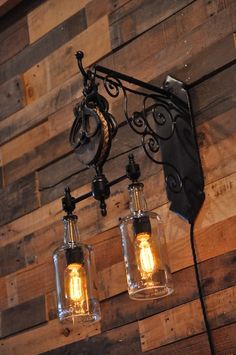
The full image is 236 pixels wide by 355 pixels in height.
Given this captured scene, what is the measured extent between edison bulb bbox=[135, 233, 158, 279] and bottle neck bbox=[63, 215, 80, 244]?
22cm

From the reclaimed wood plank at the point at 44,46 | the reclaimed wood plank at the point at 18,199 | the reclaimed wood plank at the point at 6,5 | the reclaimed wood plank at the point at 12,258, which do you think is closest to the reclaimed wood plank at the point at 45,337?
the reclaimed wood plank at the point at 12,258

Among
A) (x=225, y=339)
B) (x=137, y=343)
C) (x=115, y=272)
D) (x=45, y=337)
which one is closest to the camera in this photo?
(x=225, y=339)

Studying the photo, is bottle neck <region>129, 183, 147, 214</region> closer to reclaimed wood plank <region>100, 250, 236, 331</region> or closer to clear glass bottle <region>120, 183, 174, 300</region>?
clear glass bottle <region>120, 183, 174, 300</region>

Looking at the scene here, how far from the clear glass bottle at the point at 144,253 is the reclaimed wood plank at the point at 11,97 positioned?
1.06 metres

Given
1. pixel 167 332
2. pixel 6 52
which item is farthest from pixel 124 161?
pixel 6 52

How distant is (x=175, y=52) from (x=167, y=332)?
914 millimetres

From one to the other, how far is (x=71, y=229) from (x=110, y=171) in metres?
0.41

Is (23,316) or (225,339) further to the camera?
(23,316)

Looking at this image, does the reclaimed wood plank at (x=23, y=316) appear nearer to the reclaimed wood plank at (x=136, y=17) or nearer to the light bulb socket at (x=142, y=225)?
the light bulb socket at (x=142, y=225)

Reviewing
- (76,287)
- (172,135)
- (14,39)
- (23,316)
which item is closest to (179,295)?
(76,287)

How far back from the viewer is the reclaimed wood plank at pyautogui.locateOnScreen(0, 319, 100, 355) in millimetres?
2814

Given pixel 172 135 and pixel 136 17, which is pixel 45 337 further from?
pixel 136 17

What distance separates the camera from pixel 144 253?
2420mm

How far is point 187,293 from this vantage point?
8.39ft
